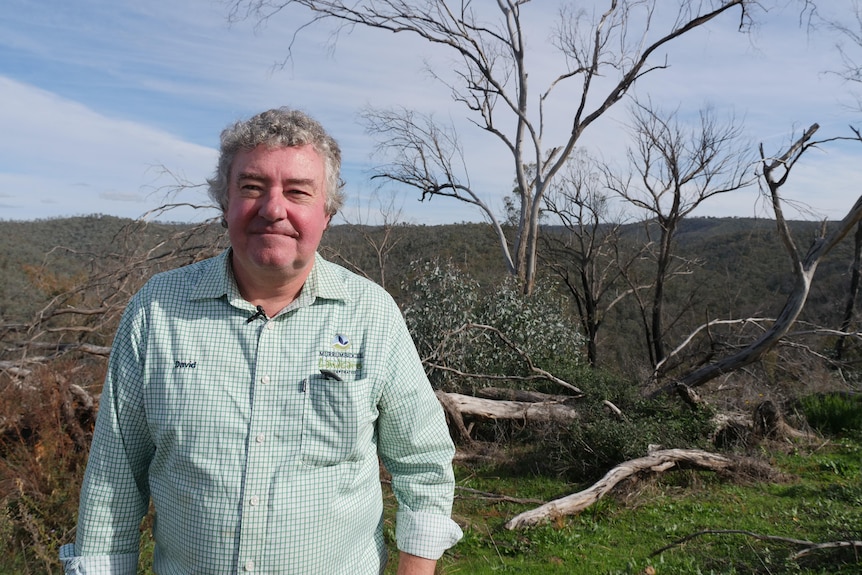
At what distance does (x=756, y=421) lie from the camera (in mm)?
8117

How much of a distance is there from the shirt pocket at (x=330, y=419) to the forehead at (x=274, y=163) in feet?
1.83

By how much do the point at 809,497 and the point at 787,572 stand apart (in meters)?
2.43

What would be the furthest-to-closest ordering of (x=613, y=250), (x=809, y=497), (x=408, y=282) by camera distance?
1. (x=613, y=250)
2. (x=408, y=282)
3. (x=809, y=497)

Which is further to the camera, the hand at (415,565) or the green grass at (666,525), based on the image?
the green grass at (666,525)

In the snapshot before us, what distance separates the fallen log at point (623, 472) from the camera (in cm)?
560

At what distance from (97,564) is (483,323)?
9280mm

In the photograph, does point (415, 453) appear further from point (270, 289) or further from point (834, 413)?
point (834, 413)

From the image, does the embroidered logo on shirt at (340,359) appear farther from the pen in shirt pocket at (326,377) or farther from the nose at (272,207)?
the nose at (272,207)

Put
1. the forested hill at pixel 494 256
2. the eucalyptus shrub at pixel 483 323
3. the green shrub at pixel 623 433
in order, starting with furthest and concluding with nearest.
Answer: the forested hill at pixel 494 256 < the eucalyptus shrub at pixel 483 323 < the green shrub at pixel 623 433

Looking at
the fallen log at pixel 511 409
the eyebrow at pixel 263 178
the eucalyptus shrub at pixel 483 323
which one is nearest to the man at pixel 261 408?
the eyebrow at pixel 263 178

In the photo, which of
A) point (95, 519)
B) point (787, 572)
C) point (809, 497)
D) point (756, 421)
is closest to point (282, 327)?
point (95, 519)

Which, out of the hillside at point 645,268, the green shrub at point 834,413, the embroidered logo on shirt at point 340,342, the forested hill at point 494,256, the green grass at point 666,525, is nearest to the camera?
the embroidered logo on shirt at point 340,342

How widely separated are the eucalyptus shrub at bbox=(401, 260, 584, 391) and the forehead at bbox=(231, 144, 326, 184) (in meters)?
7.83

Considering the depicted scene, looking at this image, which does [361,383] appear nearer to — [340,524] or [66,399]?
[340,524]
